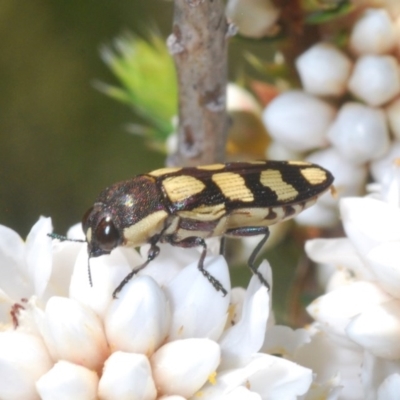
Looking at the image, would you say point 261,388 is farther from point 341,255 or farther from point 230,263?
point 230,263

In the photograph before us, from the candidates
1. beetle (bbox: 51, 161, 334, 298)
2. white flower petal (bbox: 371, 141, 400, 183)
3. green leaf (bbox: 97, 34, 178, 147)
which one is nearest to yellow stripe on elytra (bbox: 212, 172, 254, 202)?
beetle (bbox: 51, 161, 334, 298)

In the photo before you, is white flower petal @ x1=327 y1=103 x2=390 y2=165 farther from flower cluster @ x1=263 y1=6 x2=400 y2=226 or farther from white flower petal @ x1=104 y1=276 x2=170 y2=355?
white flower petal @ x1=104 y1=276 x2=170 y2=355

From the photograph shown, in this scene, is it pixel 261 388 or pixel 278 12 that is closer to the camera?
pixel 261 388

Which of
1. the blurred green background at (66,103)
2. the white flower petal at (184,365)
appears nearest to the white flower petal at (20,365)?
the white flower petal at (184,365)

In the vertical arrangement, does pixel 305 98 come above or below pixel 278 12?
below

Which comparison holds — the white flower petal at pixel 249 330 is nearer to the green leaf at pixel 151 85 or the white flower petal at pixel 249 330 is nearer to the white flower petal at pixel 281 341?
the white flower petal at pixel 281 341

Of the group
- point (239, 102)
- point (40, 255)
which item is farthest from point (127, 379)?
point (239, 102)

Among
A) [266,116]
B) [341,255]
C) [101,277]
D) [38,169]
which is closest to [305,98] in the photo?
[266,116]
